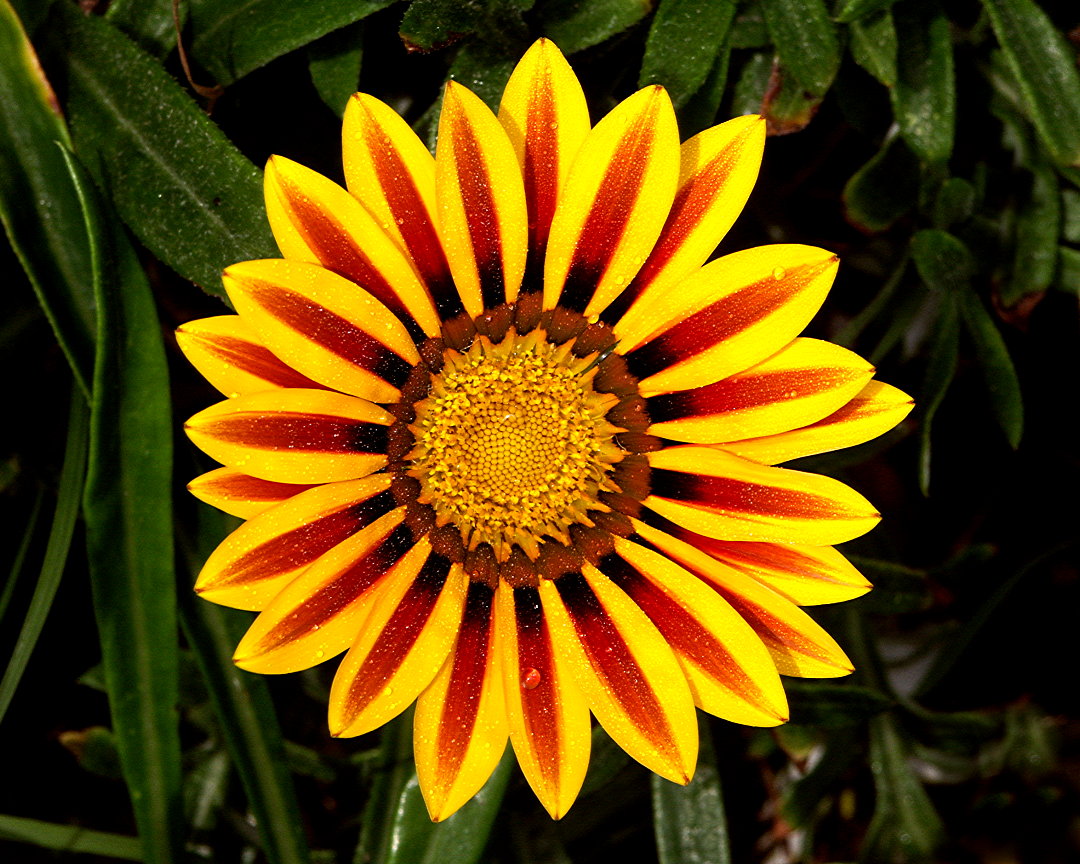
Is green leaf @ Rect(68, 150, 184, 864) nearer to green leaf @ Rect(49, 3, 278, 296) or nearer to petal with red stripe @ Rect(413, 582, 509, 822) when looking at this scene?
green leaf @ Rect(49, 3, 278, 296)

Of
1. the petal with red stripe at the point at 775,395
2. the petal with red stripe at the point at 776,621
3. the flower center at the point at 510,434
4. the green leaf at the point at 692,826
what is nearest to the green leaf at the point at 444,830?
the green leaf at the point at 692,826

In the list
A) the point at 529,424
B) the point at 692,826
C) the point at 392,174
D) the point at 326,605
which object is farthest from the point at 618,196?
the point at 692,826

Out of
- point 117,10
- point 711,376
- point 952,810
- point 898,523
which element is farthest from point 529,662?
point 952,810

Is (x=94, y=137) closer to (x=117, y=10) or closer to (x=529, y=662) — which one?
(x=117, y=10)

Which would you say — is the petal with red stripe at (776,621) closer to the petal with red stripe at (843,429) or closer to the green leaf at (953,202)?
the petal with red stripe at (843,429)

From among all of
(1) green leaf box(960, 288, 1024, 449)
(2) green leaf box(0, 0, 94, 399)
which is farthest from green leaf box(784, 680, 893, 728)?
(2) green leaf box(0, 0, 94, 399)
